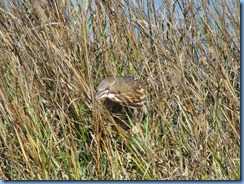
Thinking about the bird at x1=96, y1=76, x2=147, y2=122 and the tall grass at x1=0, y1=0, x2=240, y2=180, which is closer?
the tall grass at x1=0, y1=0, x2=240, y2=180

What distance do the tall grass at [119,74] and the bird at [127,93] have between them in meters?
0.08

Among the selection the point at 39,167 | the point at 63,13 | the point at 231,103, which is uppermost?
the point at 63,13

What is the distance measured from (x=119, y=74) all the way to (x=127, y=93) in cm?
14

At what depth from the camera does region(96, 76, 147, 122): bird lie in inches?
170

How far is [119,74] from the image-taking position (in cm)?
457

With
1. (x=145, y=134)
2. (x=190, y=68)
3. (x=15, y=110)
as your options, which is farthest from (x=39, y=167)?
(x=190, y=68)

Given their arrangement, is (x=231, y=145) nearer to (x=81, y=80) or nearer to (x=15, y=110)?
(x=81, y=80)

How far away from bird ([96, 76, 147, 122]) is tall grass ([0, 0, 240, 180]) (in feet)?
0.27

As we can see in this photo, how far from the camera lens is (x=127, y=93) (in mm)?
4617

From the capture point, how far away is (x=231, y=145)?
12.7 ft

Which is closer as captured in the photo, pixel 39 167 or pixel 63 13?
pixel 39 167

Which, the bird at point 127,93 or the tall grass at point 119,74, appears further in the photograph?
the bird at point 127,93

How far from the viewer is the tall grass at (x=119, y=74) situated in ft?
13.0

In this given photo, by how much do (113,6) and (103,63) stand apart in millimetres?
377
